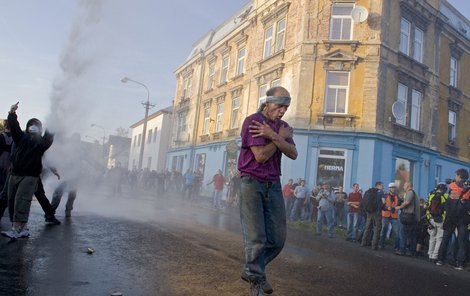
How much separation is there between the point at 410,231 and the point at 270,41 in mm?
14227

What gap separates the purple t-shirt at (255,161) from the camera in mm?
3395

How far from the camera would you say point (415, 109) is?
19.5 m

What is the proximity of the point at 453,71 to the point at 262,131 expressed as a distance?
23437 mm

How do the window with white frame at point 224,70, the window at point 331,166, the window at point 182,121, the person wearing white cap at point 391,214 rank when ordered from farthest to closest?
the window at point 182,121 < the window with white frame at point 224,70 < the window at point 331,166 < the person wearing white cap at point 391,214

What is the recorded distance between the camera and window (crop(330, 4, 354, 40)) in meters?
17.6

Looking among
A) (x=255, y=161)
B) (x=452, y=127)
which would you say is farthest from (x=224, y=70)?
→ (x=255, y=161)

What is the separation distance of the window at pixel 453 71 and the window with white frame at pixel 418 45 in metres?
3.64

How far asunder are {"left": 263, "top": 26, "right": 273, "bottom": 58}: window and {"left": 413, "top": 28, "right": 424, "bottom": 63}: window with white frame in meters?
7.47

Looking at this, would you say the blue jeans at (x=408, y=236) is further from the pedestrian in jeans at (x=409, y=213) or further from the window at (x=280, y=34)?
the window at (x=280, y=34)

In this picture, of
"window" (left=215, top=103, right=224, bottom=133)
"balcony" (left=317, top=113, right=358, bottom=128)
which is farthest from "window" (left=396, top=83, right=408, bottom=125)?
"window" (left=215, top=103, right=224, bottom=133)

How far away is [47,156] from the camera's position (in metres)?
7.61

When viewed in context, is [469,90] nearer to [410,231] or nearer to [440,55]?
[440,55]

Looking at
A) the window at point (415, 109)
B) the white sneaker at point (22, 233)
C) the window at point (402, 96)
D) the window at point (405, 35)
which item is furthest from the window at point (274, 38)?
the white sneaker at point (22, 233)

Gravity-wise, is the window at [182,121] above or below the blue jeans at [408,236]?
above
